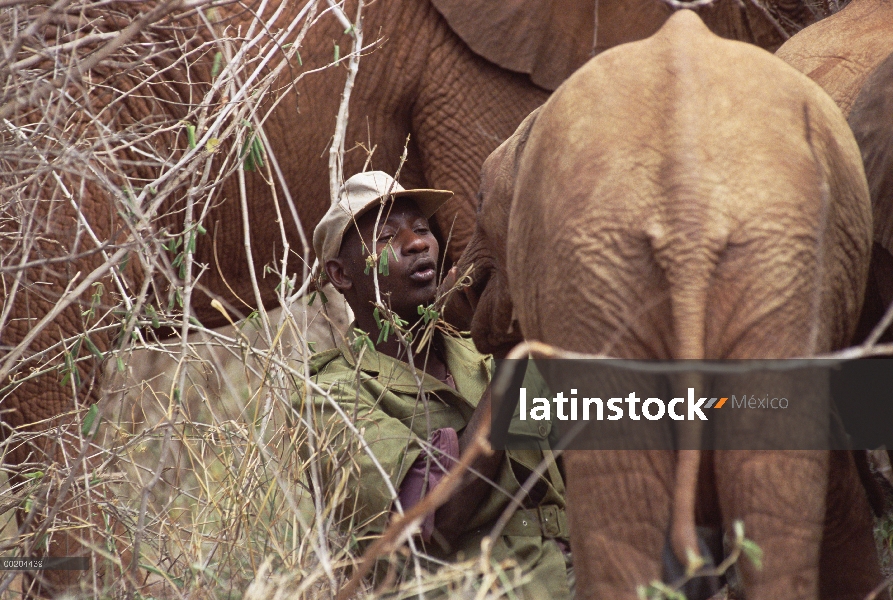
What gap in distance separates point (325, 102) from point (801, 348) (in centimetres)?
224

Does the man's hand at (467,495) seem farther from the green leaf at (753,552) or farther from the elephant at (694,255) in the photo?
the green leaf at (753,552)

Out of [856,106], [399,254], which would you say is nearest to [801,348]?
[856,106]

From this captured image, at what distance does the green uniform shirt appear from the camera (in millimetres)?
2357

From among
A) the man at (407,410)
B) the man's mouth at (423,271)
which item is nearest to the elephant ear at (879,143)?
the man at (407,410)

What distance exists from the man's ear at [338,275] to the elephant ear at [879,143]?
117 cm

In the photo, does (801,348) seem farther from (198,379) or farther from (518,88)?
(198,379)

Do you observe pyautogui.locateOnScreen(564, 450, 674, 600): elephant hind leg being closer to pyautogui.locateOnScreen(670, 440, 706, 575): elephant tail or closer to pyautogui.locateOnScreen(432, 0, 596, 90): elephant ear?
pyautogui.locateOnScreen(670, 440, 706, 575): elephant tail

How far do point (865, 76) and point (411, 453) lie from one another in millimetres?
1125

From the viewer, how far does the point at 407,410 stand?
101 inches

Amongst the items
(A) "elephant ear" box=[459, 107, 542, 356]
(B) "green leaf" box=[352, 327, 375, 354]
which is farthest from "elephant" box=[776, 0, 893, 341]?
(B) "green leaf" box=[352, 327, 375, 354]

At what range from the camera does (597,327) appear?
5.50 feet

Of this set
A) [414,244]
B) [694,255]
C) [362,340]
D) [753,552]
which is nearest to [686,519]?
[753,552]

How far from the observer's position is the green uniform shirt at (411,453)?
92.8 inches

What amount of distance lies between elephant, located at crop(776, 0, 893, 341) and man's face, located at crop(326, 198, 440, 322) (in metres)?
0.87
